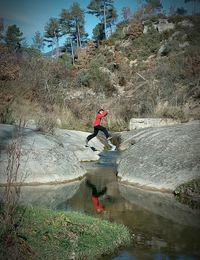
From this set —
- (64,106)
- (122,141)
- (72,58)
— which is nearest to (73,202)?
(122,141)

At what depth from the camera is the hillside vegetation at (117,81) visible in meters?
27.2

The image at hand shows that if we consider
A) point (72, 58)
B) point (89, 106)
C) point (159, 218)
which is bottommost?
point (159, 218)

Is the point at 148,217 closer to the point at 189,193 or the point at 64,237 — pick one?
the point at 189,193

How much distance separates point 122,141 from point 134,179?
29.0 feet

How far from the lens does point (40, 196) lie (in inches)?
503

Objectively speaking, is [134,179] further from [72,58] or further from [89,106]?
[72,58]

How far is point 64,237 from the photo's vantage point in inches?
318

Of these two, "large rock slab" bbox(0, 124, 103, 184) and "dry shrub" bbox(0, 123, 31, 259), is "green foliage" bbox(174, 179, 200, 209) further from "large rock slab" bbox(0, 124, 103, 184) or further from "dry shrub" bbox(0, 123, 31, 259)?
"dry shrub" bbox(0, 123, 31, 259)

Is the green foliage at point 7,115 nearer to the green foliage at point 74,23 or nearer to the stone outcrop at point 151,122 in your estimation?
the stone outcrop at point 151,122

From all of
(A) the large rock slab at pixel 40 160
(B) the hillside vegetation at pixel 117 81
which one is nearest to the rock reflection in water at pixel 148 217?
(A) the large rock slab at pixel 40 160

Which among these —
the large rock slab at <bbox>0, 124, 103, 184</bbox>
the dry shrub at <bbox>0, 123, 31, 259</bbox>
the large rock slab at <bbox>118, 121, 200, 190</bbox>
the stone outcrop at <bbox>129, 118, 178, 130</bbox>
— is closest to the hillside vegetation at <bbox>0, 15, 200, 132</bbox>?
the stone outcrop at <bbox>129, 118, 178, 130</bbox>

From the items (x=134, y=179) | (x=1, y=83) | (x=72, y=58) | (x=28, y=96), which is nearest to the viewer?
(x=134, y=179)

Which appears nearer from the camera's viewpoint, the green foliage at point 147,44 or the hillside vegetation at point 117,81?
the hillside vegetation at point 117,81

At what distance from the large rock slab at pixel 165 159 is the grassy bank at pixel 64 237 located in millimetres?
4604
